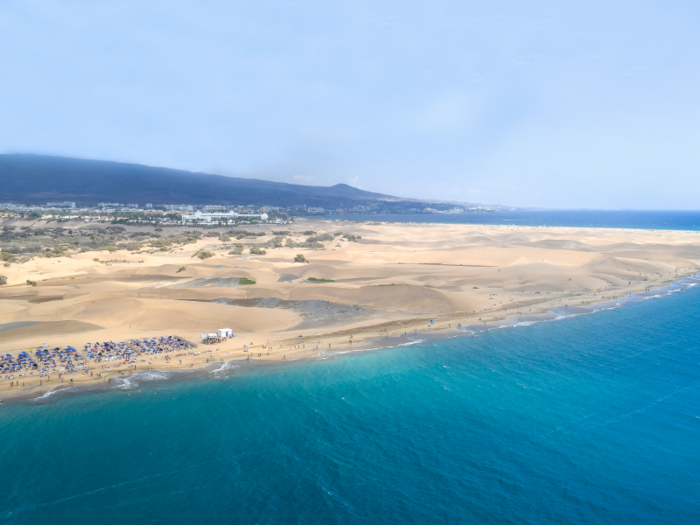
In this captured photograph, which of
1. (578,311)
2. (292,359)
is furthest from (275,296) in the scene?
(578,311)

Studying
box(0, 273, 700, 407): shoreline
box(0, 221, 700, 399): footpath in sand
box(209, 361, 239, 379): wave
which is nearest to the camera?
box(0, 273, 700, 407): shoreline

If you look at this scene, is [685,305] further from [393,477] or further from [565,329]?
[393,477]

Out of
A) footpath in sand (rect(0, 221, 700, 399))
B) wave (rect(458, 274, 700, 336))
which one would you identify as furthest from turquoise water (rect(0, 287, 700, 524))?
wave (rect(458, 274, 700, 336))

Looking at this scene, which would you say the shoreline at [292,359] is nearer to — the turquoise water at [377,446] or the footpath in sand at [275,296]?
the footpath in sand at [275,296]

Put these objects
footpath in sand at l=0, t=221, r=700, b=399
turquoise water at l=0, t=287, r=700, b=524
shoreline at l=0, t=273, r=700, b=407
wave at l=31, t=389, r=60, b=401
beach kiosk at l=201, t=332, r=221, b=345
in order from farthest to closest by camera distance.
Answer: beach kiosk at l=201, t=332, r=221, b=345
footpath in sand at l=0, t=221, r=700, b=399
shoreline at l=0, t=273, r=700, b=407
wave at l=31, t=389, r=60, b=401
turquoise water at l=0, t=287, r=700, b=524

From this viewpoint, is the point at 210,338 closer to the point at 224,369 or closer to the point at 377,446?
the point at 224,369

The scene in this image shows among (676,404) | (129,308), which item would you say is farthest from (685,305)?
(129,308)

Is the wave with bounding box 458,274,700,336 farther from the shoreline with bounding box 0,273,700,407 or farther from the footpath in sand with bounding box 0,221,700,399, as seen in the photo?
the footpath in sand with bounding box 0,221,700,399

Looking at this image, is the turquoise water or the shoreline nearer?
the turquoise water
